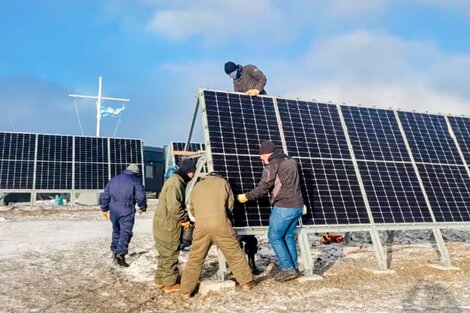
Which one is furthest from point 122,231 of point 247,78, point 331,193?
point 247,78

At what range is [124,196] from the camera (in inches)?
297

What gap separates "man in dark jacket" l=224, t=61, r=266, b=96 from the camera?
27.5 ft

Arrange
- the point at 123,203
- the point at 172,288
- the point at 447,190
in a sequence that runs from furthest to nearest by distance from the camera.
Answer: the point at 447,190
the point at 123,203
the point at 172,288

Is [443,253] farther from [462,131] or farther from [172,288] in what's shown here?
[172,288]

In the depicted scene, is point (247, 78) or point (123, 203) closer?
point (123, 203)

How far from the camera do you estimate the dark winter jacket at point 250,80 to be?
27.5ft

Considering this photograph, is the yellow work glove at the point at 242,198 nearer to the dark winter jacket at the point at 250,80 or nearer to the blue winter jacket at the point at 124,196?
the blue winter jacket at the point at 124,196

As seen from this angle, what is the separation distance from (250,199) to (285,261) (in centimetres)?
107

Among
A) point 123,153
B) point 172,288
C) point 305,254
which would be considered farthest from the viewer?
point 123,153

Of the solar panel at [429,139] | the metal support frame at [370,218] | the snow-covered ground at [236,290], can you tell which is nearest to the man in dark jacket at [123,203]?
the snow-covered ground at [236,290]

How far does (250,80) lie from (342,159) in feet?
8.39

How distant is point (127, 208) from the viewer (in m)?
7.55

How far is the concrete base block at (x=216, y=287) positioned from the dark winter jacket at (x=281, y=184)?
4.25ft

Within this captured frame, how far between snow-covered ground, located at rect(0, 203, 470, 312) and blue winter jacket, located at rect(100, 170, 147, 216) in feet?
3.45
